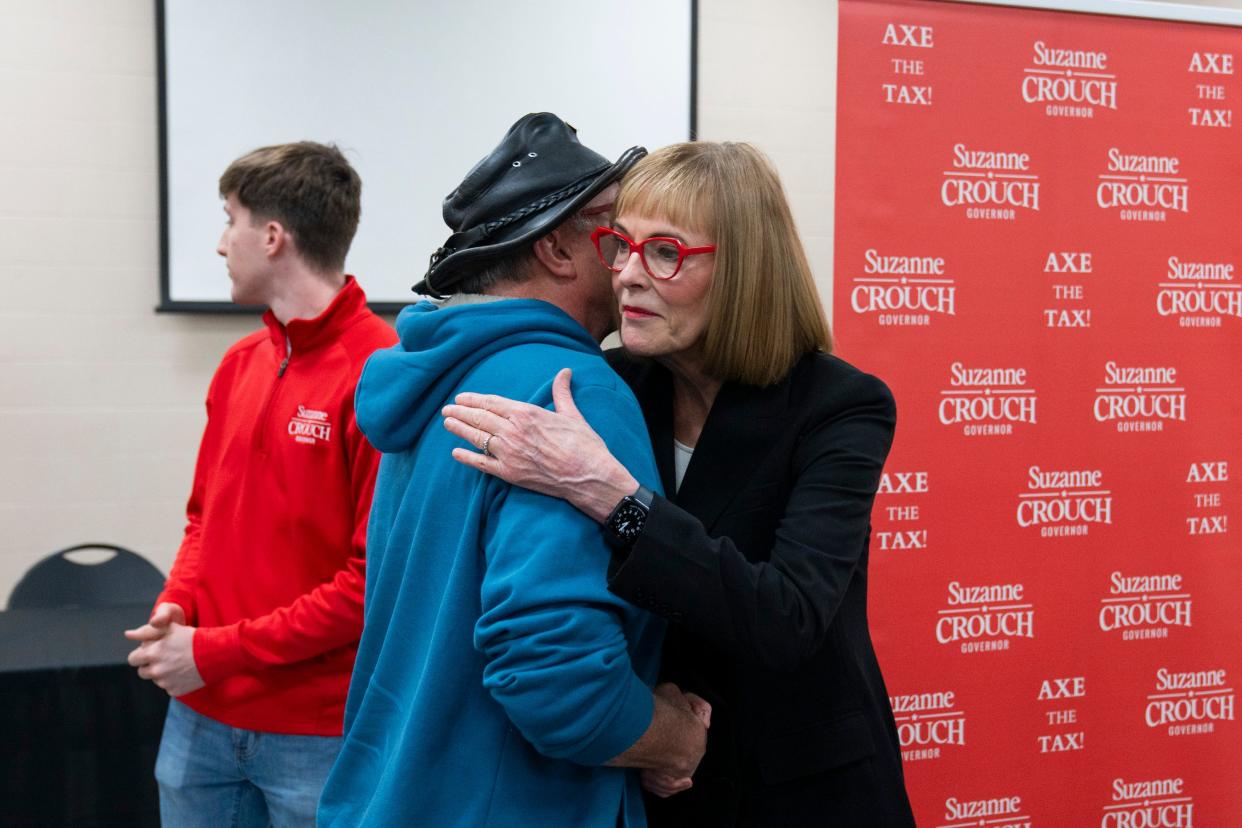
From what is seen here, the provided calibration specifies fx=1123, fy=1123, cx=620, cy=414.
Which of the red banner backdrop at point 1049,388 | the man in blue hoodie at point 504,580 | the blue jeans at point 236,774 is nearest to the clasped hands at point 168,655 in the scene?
the blue jeans at point 236,774

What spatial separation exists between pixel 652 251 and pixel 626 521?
32 centimetres

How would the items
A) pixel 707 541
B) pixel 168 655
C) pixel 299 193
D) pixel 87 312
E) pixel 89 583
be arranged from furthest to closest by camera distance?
pixel 87 312, pixel 89 583, pixel 299 193, pixel 168 655, pixel 707 541

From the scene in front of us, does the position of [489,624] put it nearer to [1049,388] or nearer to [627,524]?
[627,524]

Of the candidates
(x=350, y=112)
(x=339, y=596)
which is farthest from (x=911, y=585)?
(x=350, y=112)

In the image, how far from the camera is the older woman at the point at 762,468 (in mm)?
1225

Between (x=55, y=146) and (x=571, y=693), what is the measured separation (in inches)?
117

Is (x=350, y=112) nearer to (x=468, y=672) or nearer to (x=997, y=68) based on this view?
(x=997, y=68)

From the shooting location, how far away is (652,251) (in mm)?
1234

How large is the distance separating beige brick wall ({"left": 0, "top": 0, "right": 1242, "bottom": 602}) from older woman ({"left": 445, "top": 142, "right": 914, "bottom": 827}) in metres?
2.50

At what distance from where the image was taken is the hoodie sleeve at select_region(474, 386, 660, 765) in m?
1.00

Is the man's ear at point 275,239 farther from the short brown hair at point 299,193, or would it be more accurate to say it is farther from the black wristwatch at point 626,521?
the black wristwatch at point 626,521

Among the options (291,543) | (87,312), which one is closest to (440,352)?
(291,543)

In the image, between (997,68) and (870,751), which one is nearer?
(870,751)

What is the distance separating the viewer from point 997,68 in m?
2.33
